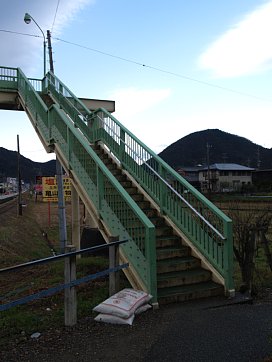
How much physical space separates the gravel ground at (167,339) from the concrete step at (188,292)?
0.33 metres

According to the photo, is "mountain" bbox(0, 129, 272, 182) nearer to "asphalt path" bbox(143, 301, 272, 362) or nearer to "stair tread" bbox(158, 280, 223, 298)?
"stair tread" bbox(158, 280, 223, 298)

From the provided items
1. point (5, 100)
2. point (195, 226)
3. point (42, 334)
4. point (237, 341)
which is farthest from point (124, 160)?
point (5, 100)

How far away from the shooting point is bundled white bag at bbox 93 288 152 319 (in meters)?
5.51

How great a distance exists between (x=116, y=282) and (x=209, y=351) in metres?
2.45

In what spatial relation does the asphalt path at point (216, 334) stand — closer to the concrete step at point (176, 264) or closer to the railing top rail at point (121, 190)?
the concrete step at point (176, 264)

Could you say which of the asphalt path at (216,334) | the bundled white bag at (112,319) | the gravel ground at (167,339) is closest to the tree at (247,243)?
the asphalt path at (216,334)

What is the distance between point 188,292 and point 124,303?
53.7 inches

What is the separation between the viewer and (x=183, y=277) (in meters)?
6.82

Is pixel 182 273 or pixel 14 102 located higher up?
pixel 14 102

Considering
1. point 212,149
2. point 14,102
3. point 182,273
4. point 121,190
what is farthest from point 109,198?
point 212,149

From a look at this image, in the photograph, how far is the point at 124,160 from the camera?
10.8 meters

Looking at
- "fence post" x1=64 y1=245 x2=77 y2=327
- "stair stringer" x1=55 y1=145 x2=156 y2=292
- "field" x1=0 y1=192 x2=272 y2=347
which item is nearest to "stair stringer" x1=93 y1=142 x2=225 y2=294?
"field" x1=0 y1=192 x2=272 y2=347

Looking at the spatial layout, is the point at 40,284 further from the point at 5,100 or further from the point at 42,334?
the point at 5,100

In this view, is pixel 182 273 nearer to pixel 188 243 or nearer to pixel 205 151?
pixel 188 243
